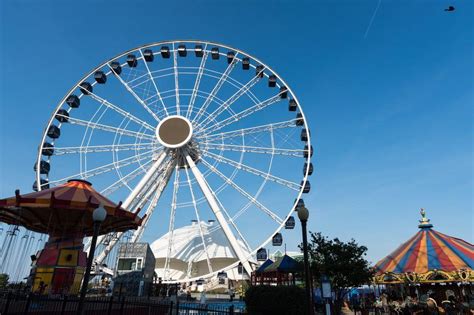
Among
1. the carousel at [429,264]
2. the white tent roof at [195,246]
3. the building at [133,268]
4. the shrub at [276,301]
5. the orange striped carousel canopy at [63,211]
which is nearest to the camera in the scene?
the shrub at [276,301]

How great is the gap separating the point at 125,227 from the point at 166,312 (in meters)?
7.36

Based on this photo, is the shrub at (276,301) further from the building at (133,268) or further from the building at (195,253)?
the building at (195,253)

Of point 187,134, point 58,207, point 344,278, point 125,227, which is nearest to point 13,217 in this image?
point 58,207

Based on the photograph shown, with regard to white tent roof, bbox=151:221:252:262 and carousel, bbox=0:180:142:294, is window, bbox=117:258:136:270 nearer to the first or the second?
carousel, bbox=0:180:142:294

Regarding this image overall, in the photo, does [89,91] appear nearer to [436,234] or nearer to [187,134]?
[187,134]

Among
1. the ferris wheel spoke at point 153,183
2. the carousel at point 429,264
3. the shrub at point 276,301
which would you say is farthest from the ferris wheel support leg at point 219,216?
the shrub at point 276,301

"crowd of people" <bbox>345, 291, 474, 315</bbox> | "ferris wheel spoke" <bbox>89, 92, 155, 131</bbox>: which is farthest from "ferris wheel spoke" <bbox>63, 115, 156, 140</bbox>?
"crowd of people" <bbox>345, 291, 474, 315</bbox>

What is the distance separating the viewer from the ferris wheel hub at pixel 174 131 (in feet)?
77.6

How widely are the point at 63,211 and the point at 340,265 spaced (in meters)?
14.9

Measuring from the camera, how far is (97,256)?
22484 mm

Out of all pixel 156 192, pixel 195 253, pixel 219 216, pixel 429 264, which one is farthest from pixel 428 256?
pixel 195 253

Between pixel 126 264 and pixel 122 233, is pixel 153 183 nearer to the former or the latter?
pixel 122 233

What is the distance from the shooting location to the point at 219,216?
73.2ft

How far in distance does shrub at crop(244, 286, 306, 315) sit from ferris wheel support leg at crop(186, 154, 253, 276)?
8.97 meters
